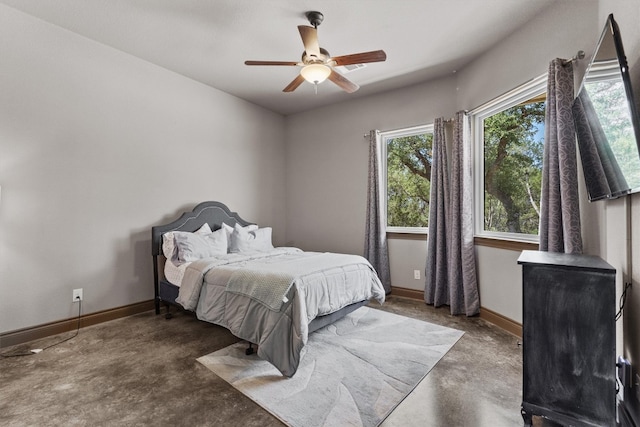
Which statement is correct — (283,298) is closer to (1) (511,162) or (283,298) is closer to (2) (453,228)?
(2) (453,228)

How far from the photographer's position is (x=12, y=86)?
2.63m

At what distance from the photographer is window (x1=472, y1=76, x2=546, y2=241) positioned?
2867 millimetres

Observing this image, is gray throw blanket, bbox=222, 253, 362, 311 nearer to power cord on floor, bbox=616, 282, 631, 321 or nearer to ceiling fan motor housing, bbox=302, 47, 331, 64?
ceiling fan motor housing, bbox=302, 47, 331, 64

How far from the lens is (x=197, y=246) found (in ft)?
10.8

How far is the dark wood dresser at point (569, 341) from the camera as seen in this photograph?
1450mm

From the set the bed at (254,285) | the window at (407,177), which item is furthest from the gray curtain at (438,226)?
the bed at (254,285)

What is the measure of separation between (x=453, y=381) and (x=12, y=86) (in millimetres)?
4268

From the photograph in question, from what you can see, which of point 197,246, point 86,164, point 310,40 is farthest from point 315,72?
point 86,164

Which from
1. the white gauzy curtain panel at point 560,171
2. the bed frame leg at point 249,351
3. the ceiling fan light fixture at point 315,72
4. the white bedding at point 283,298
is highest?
the ceiling fan light fixture at point 315,72

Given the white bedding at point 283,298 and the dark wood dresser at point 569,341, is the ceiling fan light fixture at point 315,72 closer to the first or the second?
the white bedding at point 283,298

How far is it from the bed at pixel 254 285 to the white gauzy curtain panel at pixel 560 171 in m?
1.62

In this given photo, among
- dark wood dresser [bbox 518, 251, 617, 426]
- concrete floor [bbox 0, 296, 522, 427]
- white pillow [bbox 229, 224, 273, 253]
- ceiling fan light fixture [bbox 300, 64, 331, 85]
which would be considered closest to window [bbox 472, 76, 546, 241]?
concrete floor [bbox 0, 296, 522, 427]

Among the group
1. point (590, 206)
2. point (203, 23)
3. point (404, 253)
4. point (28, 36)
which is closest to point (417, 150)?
point (404, 253)

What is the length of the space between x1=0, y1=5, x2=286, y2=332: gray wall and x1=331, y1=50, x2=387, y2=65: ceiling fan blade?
2369 millimetres
